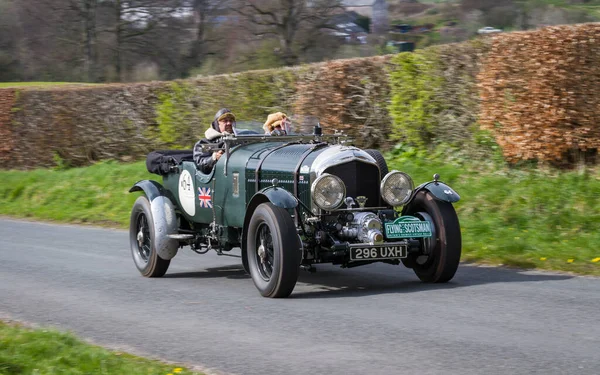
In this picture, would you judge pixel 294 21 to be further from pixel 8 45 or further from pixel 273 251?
pixel 273 251

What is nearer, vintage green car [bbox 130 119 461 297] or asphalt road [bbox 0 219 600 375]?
asphalt road [bbox 0 219 600 375]

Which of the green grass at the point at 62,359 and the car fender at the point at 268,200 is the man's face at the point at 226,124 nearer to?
the car fender at the point at 268,200

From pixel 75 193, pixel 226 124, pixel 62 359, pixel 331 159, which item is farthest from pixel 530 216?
pixel 75 193

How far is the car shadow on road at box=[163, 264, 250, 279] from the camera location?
33.1ft

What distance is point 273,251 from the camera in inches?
321

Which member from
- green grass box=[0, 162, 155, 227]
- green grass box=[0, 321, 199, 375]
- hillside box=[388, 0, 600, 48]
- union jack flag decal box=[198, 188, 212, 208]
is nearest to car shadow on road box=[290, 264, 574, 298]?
union jack flag decal box=[198, 188, 212, 208]

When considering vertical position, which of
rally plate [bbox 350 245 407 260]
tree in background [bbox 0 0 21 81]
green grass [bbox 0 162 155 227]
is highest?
tree in background [bbox 0 0 21 81]

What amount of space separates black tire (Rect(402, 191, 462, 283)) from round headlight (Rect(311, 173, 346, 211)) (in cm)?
86

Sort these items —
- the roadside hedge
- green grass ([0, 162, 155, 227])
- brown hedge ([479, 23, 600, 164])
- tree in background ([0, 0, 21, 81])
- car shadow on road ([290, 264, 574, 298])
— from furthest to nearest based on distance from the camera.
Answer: tree in background ([0, 0, 21, 81]) → green grass ([0, 162, 155, 227]) → the roadside hedge → brown hedge ([479, 23, 600, 164]) → car shadow on road ([290, 264, 574, 298])

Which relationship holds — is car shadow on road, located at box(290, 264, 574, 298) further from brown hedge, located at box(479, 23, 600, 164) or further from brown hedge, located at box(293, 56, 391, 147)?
brown hedge, located at box(293, 56, 391, 147)

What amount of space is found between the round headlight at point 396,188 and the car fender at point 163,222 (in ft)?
8.86

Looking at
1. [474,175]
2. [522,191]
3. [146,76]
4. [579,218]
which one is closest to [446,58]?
[474,175]

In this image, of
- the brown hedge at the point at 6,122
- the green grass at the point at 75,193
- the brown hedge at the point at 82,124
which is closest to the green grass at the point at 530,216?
the green grass at the point at 75,193

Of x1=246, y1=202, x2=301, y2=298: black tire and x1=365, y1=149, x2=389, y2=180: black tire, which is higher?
x1=365, y1=149, x2=389, y2=180: black tire
